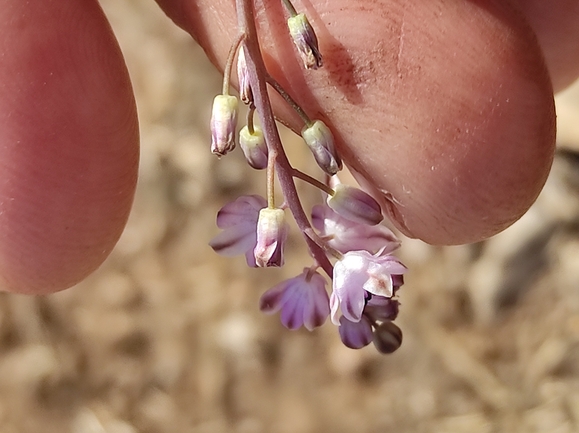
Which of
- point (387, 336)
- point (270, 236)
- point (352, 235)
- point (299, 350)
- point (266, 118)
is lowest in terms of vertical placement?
point (299, 350)

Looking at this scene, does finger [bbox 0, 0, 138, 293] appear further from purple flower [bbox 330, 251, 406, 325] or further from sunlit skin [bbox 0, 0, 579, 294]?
purple flower [bbox 330, 251, 406, 325]

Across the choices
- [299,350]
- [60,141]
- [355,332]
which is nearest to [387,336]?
[355,332]

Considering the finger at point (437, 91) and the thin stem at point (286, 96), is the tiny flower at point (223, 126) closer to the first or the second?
the thin stem at point (286, 96)

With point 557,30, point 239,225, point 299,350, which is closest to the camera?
point 239,225

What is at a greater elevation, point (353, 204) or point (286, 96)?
point (286, 96)

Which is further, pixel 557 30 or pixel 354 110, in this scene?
pixel 557 30

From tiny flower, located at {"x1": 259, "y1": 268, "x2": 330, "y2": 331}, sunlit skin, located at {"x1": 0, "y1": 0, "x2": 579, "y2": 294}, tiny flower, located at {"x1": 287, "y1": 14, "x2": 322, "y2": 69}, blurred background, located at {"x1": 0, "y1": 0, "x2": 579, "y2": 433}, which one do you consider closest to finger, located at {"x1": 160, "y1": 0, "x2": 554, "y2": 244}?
sunlit skin, located at {"x1": 0, "y1": 0, "x2": 579, "y2": 294}

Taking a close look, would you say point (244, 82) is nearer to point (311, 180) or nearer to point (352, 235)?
point (311, 180)
